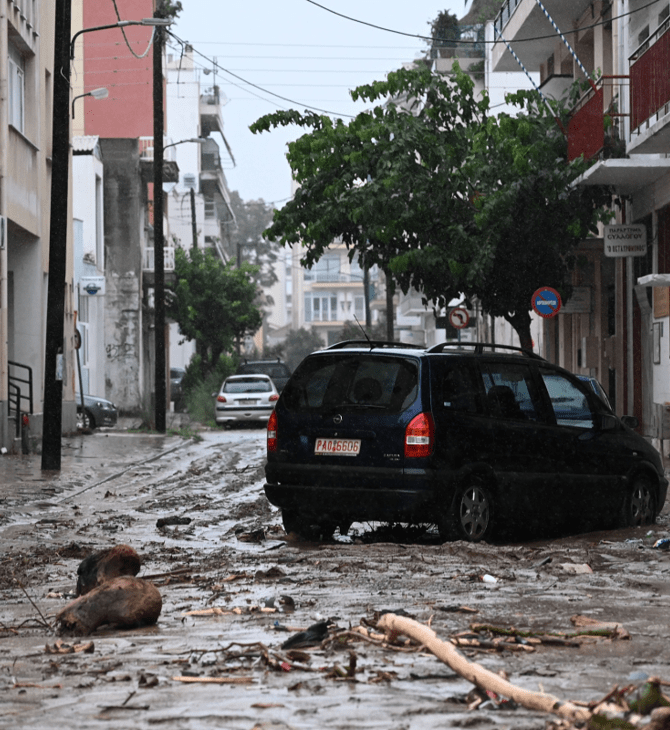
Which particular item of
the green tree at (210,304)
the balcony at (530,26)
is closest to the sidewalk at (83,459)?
the balcony at (530,26)

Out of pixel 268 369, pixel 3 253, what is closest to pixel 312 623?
pixel 3 253

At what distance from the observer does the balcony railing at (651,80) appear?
18.5 meters

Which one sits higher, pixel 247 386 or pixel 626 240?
pixel 626 240

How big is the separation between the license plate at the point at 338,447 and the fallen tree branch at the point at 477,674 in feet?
12.8

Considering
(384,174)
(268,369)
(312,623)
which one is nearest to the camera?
(312,623)

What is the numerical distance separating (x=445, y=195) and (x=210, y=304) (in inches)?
1144

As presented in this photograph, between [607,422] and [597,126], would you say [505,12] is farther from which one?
[607,422]

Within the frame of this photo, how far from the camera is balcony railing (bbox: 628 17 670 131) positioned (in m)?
18.5

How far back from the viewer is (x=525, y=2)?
93.4 ft

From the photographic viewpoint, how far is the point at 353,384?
10.1m

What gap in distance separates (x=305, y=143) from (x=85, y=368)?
18.2 meters

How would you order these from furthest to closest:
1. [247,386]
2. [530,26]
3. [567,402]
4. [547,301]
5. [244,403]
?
[247,386] → [244,403] → [530,26] → [547,301] → [567,402]

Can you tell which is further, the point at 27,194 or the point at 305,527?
the point at 27,194

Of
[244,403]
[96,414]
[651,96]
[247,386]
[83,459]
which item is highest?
[651,96]
